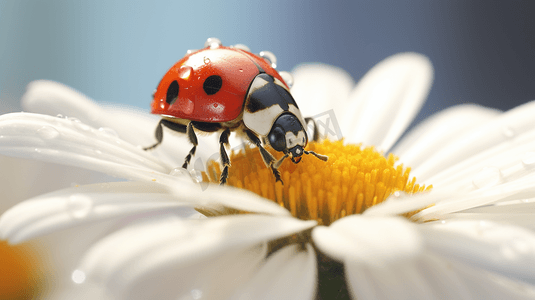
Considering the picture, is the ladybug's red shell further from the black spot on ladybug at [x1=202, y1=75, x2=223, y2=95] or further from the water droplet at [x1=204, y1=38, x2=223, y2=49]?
the water droplet at [x1=204, y1=38, x2=223, y2=49]

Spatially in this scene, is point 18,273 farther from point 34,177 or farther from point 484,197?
point 484,197

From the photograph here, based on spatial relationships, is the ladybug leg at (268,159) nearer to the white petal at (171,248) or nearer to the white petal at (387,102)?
the white petal at (171,248)

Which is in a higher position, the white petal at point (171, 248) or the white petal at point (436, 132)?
→ the white petal at point (171, 248)

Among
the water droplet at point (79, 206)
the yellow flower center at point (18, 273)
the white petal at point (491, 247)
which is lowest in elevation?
A: the yellow flower center at point (18, 273)

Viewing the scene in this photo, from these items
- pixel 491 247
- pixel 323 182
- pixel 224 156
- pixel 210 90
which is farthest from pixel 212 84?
pixel 491 247

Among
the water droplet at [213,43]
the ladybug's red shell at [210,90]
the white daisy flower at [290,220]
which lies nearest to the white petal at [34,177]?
the white daisy flower at [290,220]

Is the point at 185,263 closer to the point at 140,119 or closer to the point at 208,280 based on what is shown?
the point at 208,280

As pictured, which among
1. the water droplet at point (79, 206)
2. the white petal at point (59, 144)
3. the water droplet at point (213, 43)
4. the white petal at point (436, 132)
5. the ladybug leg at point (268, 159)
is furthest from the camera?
the white petal at point (436, 132)
